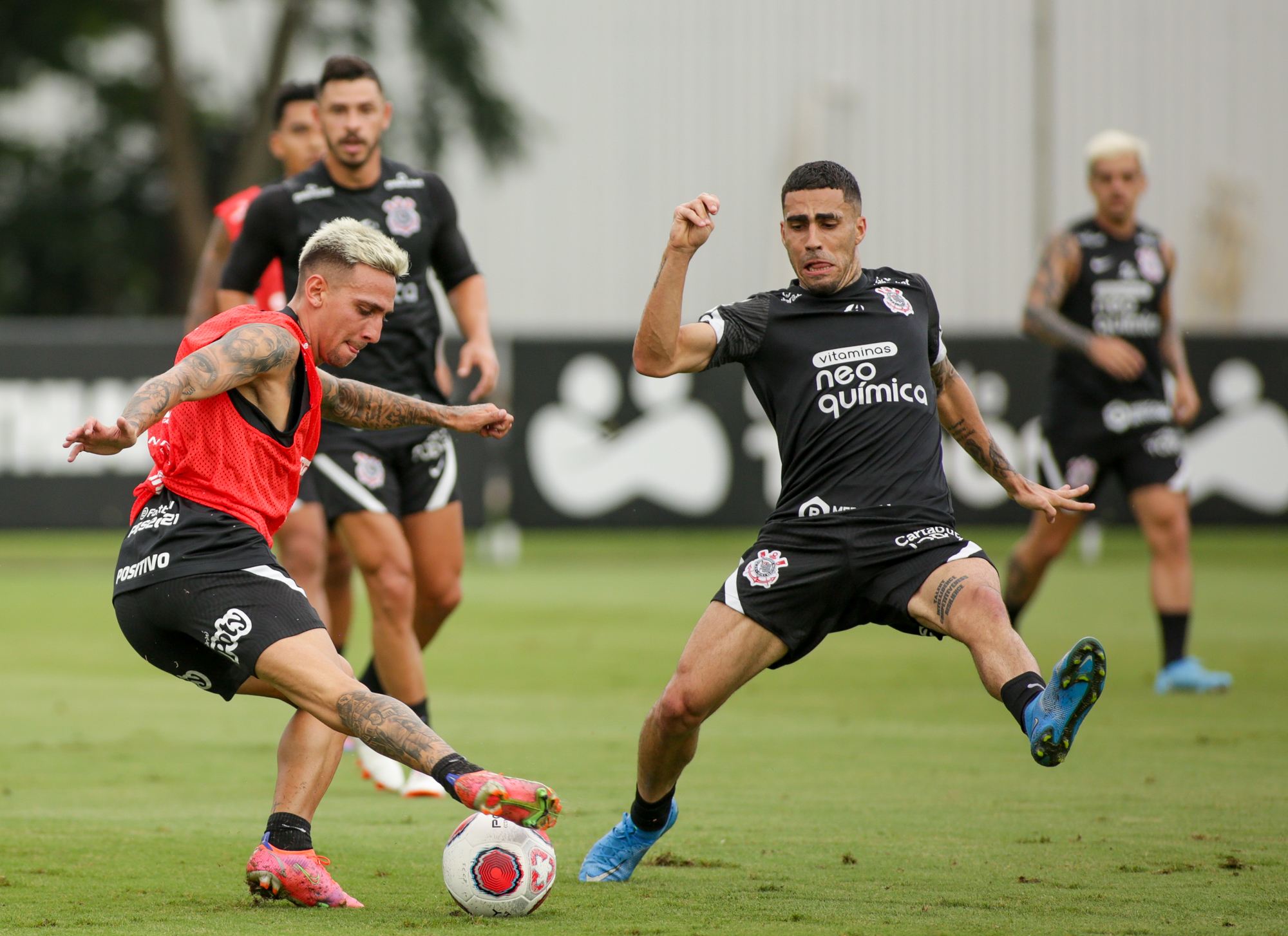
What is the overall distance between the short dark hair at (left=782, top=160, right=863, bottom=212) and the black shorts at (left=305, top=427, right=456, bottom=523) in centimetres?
212

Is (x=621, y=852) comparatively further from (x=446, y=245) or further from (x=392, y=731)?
(x=446, y=245)

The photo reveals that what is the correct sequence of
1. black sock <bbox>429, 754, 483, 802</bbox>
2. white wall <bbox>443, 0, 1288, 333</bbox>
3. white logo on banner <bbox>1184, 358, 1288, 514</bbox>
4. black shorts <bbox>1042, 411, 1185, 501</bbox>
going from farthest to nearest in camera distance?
1. white wall <bbox>443, 0, 1288, 333</bbox>
2. white logo on banner <bbox>1184, 358, 1288, 514</bbox>
3. black shorts <bbox>1042, 411, 1185, 501</bbox>
4. black sock <bbox>429, 754, 483, 802</bbox>

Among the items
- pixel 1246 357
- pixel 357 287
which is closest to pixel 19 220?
pixel 1246 357

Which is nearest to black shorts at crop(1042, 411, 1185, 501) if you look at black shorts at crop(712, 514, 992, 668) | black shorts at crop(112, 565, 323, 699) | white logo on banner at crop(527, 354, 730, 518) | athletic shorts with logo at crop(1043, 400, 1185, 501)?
athletic shorts with logo at crop(1043, 400, 1185, 501)

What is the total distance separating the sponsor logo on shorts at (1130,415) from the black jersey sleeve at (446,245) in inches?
153

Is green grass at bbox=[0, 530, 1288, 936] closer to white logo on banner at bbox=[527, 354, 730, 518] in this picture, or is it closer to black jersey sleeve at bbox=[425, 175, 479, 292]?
black jersey sleeve at bbox=[425, 175, 479, 292]

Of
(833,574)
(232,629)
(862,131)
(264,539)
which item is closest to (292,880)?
(232,629)

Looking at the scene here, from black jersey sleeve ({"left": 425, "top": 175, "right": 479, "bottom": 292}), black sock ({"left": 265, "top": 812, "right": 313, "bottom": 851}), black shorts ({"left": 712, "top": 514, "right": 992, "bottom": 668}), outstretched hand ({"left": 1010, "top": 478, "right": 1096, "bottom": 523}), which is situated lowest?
black sock ({"left": 265, "top": 812, "right": 313, "bottom": 851})

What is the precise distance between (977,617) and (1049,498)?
1.90 ft

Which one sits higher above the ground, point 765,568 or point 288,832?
point 765,568

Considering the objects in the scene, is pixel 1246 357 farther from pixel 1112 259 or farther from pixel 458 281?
pixel 458 281

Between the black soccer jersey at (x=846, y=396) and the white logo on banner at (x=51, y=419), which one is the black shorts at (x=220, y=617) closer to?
the black soccer jersey at (x=846, y=396)

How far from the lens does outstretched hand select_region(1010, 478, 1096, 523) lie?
16.6ft

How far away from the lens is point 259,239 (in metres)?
6.59
